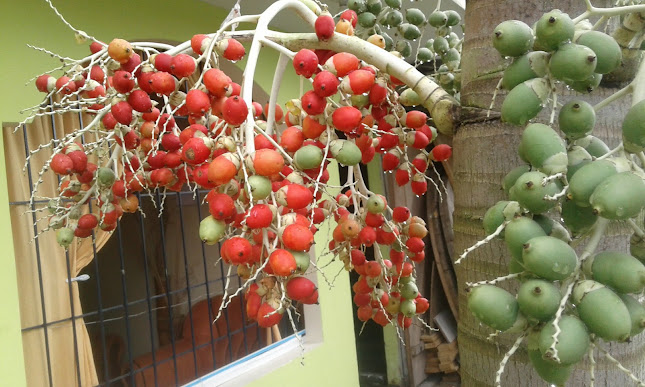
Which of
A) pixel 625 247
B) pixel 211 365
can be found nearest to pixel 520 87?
pixel 625 247

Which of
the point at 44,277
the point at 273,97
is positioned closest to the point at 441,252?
the point at 44,277

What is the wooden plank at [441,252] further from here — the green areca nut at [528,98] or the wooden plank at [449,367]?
the green areca nut at [528,98]

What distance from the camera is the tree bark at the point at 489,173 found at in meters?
0.74

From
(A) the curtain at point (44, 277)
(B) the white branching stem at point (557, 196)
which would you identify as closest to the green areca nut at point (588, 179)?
(B) the white branching stem at point (557, 196)

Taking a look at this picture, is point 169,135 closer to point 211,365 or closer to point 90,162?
point 90,162

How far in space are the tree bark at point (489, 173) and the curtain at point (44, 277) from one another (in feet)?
5.63

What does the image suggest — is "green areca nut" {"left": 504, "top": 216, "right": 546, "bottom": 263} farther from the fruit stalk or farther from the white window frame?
the white window frame

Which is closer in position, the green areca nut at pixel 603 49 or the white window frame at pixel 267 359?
the green areca nut at pixel 603 49

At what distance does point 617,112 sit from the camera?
A: 2.53 ft

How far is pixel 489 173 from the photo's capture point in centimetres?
77

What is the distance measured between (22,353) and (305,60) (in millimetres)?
1854

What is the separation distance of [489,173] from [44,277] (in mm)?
2052

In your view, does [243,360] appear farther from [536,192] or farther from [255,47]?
[536,192]

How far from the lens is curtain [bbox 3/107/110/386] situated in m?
2.07
